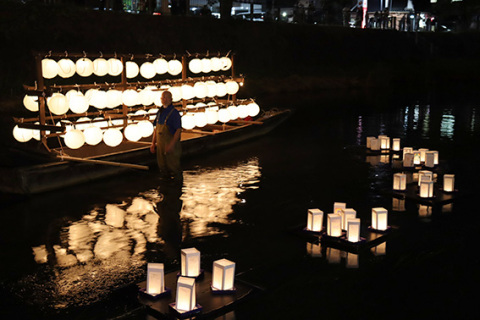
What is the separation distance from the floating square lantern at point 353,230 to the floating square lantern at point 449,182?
115 inches

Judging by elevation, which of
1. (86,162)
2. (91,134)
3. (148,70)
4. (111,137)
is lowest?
(86,162)

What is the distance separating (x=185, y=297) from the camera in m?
4.32

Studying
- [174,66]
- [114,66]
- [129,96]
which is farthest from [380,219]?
[174,66]

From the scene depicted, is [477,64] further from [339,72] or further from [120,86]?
[120,86]

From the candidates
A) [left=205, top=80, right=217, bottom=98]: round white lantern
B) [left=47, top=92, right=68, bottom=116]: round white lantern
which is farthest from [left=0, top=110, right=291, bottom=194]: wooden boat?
[left=205, top=80, right=217, bottom=98]: round white lantern

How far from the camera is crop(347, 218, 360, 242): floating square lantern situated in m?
5.91

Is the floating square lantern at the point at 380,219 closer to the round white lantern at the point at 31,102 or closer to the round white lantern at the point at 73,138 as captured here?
the round white lantern at the point at 73,138

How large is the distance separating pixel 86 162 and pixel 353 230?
15.6 ft

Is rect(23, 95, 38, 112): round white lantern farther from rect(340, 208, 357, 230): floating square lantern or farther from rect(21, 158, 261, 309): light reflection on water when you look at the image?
rect(340, 208, 357, 230): floating square lantern

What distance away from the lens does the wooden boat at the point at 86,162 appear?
8094 millimetres

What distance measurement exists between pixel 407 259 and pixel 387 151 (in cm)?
661

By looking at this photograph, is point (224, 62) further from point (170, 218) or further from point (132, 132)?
point (170, 218)

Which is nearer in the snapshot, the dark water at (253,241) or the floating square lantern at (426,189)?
the dark water at (253,241)

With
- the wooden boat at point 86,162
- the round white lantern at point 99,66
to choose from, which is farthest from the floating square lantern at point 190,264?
the round white lantern at point 99,66
